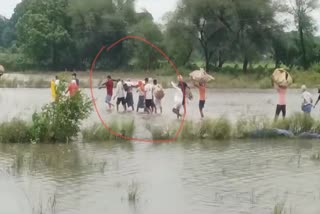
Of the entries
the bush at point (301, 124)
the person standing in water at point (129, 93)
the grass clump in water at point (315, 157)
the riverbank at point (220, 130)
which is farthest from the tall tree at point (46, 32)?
the grass clump in water at point (315, 157)

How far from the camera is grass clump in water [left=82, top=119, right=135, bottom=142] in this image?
54.1 feet

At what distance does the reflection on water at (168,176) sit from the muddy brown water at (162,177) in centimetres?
1

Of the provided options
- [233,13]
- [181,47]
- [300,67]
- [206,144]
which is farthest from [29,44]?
[206,144]

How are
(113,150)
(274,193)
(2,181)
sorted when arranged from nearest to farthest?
(274,193) → (2,181) → (113,150)

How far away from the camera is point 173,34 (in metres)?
58.1

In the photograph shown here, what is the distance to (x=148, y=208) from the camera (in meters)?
9.68

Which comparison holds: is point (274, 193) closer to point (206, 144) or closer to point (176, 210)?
point (176, 210)

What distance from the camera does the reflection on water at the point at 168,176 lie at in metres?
9.90

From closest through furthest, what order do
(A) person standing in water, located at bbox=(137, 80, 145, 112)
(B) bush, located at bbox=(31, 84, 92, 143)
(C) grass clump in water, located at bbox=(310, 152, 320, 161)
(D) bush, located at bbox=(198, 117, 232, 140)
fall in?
(C) grass clump in water, located at bbox=(310, 152, 320, 161) < (B) bush, located at bbox=(31, 84, 92, 143) < (D) bush, located at bbox=(198, 117, 232, 140) < (A) person standing in water, located at bbox=(137, 80, 145, 112)

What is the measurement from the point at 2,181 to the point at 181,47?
4764cm

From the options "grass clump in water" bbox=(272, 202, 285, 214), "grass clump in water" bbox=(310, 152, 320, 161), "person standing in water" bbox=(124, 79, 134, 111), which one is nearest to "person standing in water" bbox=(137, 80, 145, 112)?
"person standing in water" bbox=(124, 79, 134, 111)

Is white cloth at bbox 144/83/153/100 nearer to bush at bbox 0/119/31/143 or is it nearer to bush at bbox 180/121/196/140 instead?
bush at bbox 180/121/196/140

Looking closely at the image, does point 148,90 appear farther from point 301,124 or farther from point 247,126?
point 301,124

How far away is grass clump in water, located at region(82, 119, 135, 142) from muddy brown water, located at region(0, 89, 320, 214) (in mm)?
420
